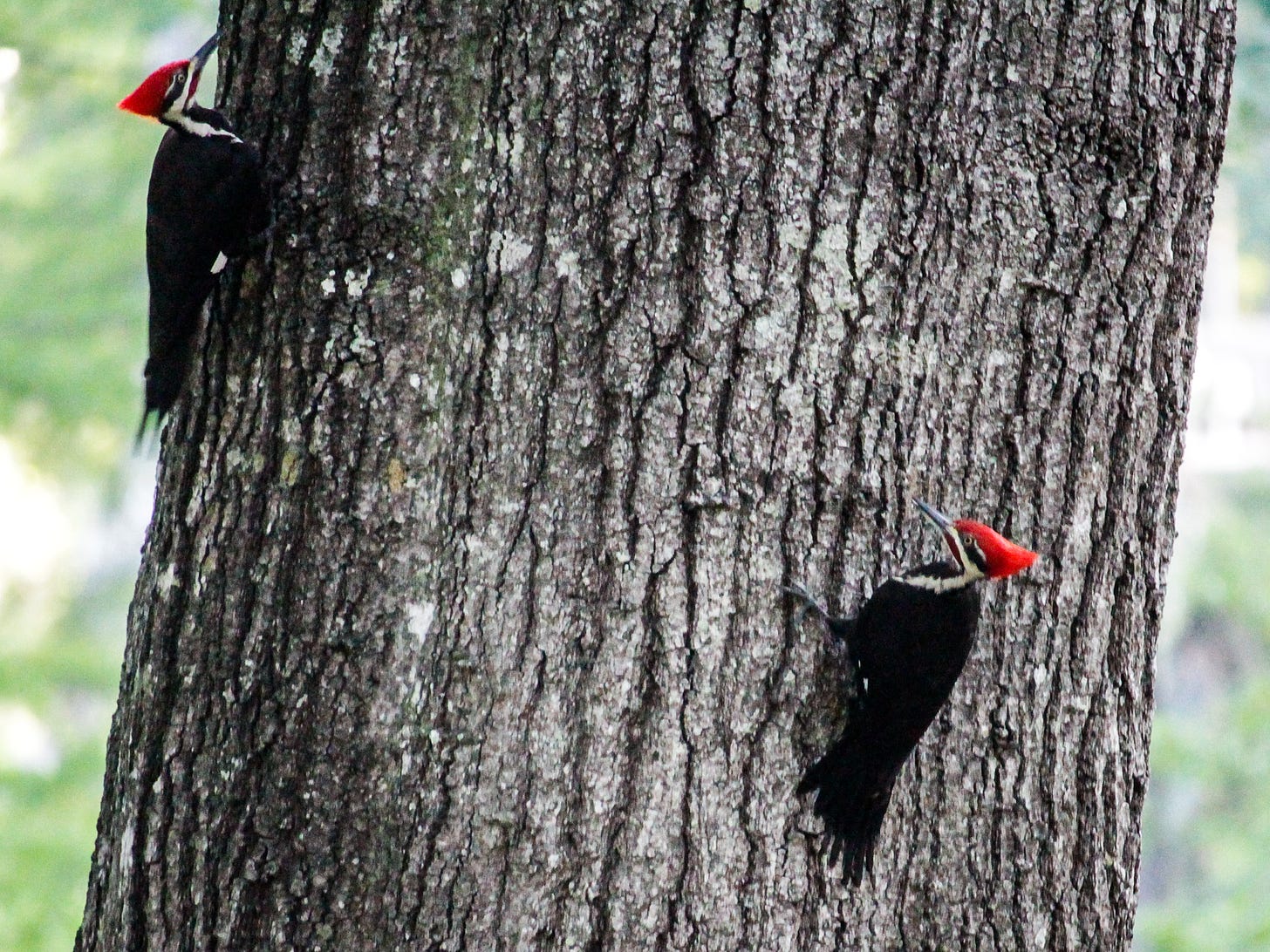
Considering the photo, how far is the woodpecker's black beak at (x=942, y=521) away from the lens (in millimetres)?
1832

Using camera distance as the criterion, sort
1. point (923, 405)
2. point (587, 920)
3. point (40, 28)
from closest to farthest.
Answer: point (587, 920) < point (923, 405) < point (40, 28)

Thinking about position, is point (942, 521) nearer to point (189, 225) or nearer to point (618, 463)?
point (618, 463)

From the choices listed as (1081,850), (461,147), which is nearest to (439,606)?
(461,147)

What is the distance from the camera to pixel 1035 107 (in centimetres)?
185

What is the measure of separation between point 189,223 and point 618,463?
1008 millimetres

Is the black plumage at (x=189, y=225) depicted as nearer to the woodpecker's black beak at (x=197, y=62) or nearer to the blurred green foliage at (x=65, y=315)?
the woodpecker's black beak at (x=197, y=62)

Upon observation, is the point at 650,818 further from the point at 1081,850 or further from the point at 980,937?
the point at 1081,850

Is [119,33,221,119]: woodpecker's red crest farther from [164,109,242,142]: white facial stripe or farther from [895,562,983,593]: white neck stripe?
[895,562,983,593]: white neck stripe

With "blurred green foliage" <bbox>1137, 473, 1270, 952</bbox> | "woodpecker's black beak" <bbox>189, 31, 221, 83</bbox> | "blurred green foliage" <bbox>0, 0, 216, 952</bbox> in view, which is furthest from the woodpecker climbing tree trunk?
"blurred green foliage" <bbox>1137, 473, 1270, 952</bbox>

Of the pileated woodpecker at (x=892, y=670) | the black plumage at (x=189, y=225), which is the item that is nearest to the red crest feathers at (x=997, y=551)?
the pileated woodpecker at (x=892, y=670)

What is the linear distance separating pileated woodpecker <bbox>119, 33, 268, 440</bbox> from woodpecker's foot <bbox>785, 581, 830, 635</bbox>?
3.21 ft

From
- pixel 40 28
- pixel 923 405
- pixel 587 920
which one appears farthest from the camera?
pixel 40 28

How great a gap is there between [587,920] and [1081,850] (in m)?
0.80

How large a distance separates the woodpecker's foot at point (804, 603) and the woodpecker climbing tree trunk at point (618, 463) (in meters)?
0.03
